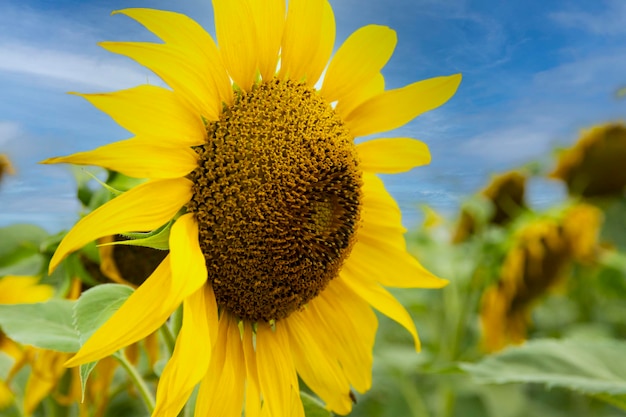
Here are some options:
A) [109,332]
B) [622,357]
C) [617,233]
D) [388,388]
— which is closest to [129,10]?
[109,332]

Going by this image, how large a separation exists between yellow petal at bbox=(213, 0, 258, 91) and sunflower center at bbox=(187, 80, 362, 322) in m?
0.02

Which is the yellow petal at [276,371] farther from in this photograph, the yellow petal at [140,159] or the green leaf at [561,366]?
the green leaf at [561,366]

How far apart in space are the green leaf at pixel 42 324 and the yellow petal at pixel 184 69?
0.85ft

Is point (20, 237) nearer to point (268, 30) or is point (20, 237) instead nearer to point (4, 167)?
point (268, 30)

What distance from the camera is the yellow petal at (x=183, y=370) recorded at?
22.5 inches

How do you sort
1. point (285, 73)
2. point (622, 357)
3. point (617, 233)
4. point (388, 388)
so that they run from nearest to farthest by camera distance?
point (285, 73) → point (622, 357) → point (388, 388) → point (617, 233)

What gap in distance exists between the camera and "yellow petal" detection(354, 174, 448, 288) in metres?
0.80

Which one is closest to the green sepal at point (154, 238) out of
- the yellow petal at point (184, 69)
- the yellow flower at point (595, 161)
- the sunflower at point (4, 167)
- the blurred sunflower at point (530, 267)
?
the yellow petal at point (184, 69)

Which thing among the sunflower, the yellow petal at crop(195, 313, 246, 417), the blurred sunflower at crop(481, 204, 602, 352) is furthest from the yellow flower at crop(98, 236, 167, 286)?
the blurred sunflower at crop(481, 204, 602, 352)

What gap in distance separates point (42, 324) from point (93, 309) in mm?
166

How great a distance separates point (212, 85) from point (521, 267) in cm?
159

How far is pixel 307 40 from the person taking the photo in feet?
2.41

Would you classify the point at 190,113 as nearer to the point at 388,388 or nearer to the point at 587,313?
the point at 388,388

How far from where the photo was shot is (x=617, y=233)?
9.59 feet
